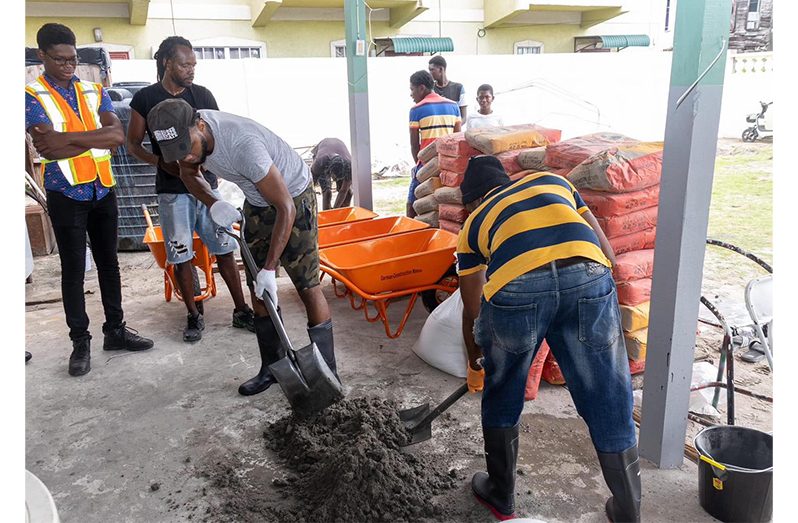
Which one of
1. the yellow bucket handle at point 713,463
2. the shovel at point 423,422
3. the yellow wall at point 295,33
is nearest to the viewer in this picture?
the yellow bucket handle at point 713,463

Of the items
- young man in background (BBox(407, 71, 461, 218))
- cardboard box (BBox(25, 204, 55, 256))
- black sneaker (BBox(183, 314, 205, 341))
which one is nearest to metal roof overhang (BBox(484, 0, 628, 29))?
young man in background (BBox(407, 71, 461, 218))

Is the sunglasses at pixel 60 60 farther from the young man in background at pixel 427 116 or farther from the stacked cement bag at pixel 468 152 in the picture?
the young man in background at pixel 427 116

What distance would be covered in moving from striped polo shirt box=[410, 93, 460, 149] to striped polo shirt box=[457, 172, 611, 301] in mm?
3277

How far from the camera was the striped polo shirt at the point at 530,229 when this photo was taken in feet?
A: 5.78

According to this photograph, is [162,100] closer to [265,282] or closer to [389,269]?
[265,282]

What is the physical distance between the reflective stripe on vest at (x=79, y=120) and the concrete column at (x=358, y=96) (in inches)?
79.5

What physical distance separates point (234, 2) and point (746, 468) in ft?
41.5

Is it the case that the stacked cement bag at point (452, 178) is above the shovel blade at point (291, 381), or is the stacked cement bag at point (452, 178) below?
above

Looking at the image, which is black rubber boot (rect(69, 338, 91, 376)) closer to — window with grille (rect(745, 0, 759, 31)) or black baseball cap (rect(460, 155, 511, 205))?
black baseball cap (rect(460, 155, 511, 205))

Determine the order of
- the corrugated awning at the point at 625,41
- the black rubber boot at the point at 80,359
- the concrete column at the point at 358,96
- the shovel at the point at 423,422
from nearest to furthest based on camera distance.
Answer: the shovel at the point at 423,422
the black rubber boot at the point at 80,359
the concrete column at the point at 358,96
the corrugated awning at the point at 625,41

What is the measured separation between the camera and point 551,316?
1.81 metres

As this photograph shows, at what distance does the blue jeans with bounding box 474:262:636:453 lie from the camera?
5.80 ft

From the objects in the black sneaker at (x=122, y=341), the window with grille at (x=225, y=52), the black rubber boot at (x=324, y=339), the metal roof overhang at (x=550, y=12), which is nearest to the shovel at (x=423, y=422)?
the black rubber boot at (x=324, y=339)

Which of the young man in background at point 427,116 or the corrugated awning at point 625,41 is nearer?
the young man in background at point 427,116
